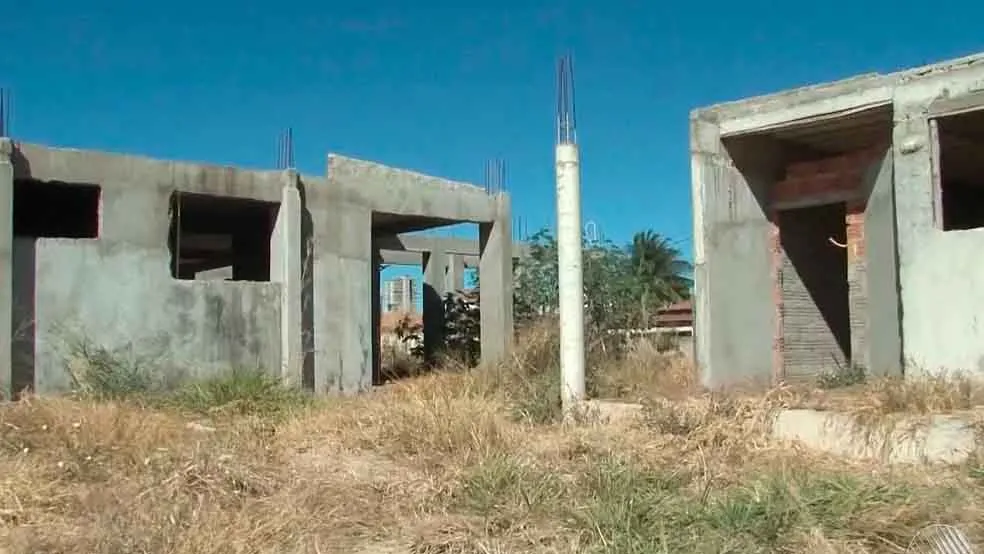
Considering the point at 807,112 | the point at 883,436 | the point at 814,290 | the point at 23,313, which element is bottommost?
the point at 883,436

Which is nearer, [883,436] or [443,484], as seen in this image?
[443,484]

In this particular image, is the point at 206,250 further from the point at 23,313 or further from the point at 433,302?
the point at 23,313

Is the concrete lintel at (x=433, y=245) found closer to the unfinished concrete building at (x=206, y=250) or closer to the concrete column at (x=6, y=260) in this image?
the unfinished concrete building at (x=206, y=250)

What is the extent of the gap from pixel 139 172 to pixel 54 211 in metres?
3.01

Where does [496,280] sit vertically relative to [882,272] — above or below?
above

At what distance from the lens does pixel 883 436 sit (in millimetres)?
7957

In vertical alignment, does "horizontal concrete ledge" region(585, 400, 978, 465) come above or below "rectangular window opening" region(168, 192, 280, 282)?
below

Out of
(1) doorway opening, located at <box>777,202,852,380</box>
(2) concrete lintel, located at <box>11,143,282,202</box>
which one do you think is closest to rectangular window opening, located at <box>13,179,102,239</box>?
(2) concrete lintel, located at <box>11,143,282,202</box>

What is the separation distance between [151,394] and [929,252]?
8.53 meters

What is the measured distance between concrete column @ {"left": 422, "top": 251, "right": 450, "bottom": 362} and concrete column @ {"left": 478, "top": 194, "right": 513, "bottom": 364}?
2.09 meters

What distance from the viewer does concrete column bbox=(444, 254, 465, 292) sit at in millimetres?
22703

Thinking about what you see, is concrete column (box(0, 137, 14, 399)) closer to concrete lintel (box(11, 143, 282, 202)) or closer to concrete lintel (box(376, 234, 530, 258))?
concrete lintel (box(11, 143, 282, 202))

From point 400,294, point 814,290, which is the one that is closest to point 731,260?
point 814,290

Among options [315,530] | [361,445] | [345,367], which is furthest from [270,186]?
[315,530]
